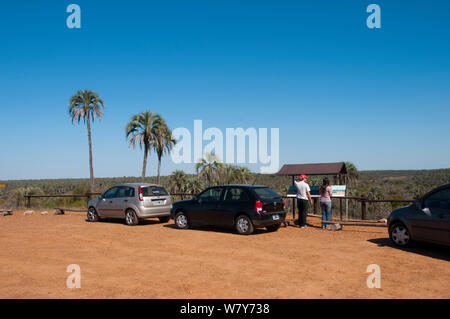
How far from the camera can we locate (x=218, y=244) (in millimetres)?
11023

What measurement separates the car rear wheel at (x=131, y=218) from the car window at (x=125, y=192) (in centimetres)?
68

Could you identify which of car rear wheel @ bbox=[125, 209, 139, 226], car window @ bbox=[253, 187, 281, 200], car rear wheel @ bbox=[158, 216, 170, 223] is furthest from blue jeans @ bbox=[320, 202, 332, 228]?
car rear wheel @ bbox=[125, 209, 139, 226]

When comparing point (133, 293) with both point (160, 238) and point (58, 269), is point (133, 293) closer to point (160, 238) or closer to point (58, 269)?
point (58, 269)

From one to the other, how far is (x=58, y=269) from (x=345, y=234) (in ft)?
29.3

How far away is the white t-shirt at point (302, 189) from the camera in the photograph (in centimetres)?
1395

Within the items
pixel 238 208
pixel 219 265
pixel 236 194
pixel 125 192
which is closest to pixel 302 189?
pixel 236 194

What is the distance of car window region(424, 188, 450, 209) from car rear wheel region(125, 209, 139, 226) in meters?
10.6

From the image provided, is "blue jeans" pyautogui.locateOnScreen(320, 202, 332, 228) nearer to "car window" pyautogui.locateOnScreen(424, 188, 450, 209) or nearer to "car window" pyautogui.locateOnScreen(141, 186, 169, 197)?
"car window" pyautogui.locateOnScreen(424, 188, 450, 209)

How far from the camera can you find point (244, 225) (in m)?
12.7

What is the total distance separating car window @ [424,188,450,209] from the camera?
899 cm

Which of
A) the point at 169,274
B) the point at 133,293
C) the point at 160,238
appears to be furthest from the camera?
the point at 160,238

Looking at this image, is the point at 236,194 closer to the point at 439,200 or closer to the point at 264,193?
the point at 264,193

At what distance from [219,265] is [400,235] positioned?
16.7 ft

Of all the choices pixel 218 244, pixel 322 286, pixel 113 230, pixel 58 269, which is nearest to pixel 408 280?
pixel 322 286
